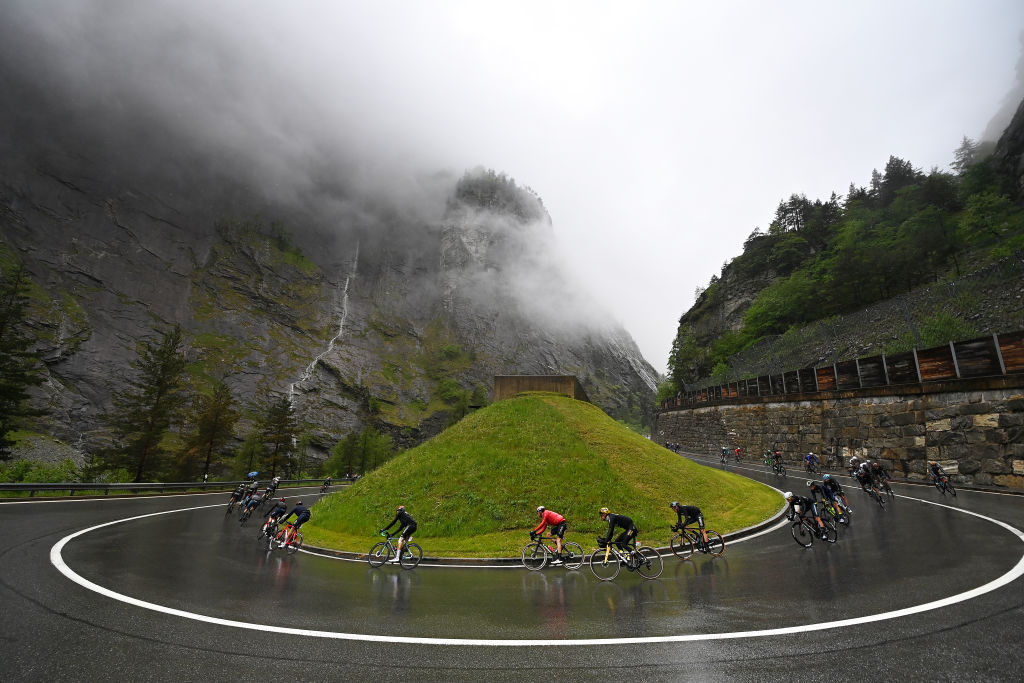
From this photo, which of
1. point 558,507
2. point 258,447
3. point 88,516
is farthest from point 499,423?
point 258,447

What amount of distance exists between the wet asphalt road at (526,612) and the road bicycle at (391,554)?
0.42m

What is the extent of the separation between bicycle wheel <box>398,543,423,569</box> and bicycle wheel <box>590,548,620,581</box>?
529 cm

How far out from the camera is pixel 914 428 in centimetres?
2211

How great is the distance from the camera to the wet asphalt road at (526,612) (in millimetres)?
5469

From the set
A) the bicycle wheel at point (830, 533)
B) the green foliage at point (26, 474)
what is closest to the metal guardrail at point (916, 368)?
the bicycle wheel at point (830, 533)

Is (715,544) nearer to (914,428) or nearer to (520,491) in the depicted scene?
(520,491)

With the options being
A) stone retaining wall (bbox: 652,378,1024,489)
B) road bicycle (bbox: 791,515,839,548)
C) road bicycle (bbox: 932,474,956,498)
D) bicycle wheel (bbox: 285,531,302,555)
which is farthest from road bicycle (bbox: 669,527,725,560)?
stone retaining wall (bbox: 652,378,1024,489)

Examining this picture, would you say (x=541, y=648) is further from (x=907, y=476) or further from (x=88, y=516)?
(x=907, y=476)

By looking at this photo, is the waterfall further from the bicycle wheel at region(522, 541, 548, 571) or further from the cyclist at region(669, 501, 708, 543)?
the cyclist at region(669, 501, 708, 543)

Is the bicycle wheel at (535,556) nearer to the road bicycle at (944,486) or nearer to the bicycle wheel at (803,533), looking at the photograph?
the bicycle wheel at (803,533)

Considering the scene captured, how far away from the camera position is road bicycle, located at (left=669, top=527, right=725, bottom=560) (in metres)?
12.6

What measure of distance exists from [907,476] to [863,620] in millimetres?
22416

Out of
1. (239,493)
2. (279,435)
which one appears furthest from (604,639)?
(279,435)

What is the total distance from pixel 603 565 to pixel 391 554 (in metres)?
6.68
